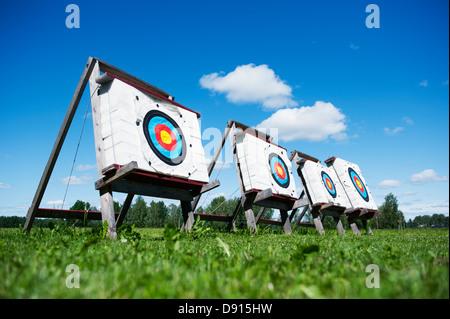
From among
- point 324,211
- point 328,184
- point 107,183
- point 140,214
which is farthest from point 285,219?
point 140,214

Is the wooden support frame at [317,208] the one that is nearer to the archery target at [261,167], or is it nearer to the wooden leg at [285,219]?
the archery target at [261,167]

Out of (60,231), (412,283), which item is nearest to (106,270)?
(412,283)

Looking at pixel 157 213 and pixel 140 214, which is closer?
pixel 140 214

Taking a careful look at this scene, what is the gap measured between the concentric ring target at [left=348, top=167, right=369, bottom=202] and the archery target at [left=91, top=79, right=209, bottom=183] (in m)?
7.76

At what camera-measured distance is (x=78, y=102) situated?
184 inches

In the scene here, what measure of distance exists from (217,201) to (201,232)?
64380 millimetres

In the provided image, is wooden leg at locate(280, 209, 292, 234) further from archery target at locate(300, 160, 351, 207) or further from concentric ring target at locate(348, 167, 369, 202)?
concentric ring target at locate(348, 167, 369, 202)

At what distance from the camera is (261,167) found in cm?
726

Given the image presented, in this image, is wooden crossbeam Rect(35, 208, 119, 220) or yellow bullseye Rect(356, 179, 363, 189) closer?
wooden crossbeam Rect(35, 208, 119, 220)

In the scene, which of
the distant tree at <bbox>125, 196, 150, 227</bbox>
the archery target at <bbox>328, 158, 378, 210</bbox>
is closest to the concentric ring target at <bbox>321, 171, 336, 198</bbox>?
the archery target at <bbox>328, 158, 378, 210</bbox>

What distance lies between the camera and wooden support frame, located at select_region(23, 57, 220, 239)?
4.18 metres

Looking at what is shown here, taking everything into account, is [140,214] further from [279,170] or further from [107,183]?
[107,183]

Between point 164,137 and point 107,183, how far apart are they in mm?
1369

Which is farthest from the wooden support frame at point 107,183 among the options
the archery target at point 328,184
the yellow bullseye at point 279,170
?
the archery target at point 328,184
